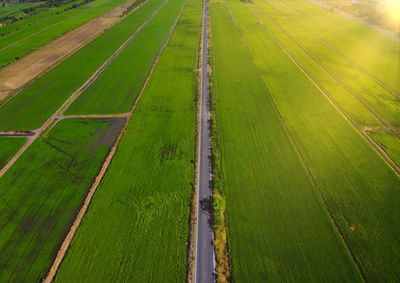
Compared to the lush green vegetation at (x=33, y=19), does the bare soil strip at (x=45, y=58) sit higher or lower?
lower

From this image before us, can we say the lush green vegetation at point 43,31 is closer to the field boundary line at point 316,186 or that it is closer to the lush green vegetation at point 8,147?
the lush green vegetation at point 8,147

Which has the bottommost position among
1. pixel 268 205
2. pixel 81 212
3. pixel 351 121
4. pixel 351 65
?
pixel 81 212

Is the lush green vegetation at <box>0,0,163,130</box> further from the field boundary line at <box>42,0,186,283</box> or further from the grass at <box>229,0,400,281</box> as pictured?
the grass at <box>229,0,400,281</box>

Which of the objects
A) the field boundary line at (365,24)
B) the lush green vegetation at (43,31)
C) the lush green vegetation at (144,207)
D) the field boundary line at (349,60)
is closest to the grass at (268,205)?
the lush green vegetation at (144,207)

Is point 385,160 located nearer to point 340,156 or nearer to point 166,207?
point 340,156

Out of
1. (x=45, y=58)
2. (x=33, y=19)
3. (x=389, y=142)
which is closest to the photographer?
(x=389, y=142)

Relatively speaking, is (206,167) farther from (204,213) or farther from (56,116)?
(56,116)

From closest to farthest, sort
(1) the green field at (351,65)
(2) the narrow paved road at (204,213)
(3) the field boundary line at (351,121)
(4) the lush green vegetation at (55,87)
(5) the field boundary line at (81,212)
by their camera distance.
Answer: (2) the narrow paved road at (204,213), (5) the field boundary line at (81,212), (3) the field boundary line at (351,121), (1) the green field at (351,65), (4) the lush green vegetation at (55,87)

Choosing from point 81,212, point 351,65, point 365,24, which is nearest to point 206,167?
point 81,212

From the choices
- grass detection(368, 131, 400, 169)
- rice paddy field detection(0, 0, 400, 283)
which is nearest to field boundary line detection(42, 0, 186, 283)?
rice paddy field detection(0, 0, 400, 283)
